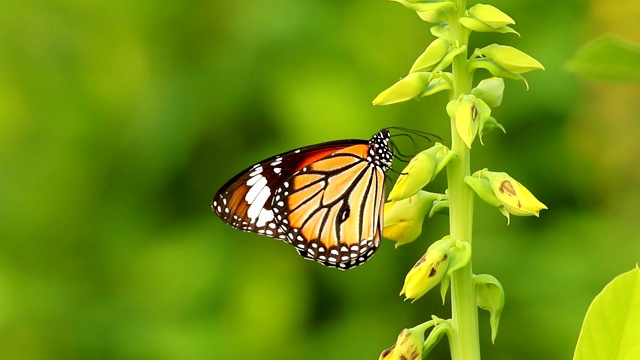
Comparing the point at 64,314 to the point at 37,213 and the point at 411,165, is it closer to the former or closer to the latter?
the point at 37,213

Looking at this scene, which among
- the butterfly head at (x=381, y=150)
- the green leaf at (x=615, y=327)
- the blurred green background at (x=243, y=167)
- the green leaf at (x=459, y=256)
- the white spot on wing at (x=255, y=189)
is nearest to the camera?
the green leaf at (x=615, y=327)

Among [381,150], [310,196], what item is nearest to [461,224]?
[381,150]

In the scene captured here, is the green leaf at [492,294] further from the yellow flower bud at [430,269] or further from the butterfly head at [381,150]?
the butterfly head at [381,150]

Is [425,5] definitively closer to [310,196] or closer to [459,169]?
[459,169]

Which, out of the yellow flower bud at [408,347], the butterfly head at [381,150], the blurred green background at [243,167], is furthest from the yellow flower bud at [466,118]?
the blurred green background at [243,167]

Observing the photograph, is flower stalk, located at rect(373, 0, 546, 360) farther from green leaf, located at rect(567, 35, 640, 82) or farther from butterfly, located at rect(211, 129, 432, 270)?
butterfly, located at rect(211, 129, 432, 270)

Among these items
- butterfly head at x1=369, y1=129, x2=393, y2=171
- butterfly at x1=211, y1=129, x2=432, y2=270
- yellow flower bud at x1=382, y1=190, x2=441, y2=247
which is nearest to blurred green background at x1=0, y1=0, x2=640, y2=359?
butterfly at x1=211, y1=129, x2=432, y2=270
